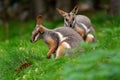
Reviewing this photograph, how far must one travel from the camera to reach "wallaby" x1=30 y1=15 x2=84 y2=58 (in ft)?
A: 26.7

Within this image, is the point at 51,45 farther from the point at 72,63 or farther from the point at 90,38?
the point at 72,63

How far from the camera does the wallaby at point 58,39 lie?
815 centimetres

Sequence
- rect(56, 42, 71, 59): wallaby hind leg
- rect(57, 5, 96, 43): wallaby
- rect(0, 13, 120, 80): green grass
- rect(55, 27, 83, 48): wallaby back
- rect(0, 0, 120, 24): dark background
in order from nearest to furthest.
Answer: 1. rect(0, 13, 120, 80): green grass
2. rect(56, 42, 71, 59): wallaby hind leg
3. rect(55, 27, 83, 48): wallaby back
4. rect(57, 5, 96, 43): wallaby
5. rect(0, 0, 120, 24): dark background

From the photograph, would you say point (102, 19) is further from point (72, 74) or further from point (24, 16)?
point (72, 74)

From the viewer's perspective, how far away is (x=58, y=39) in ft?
27.1

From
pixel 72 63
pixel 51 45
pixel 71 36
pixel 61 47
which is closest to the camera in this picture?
pixel 72 63

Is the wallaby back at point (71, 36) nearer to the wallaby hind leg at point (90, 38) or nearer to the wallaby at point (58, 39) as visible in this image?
the wallaby at point (58, 39)

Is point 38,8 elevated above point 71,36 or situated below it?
above

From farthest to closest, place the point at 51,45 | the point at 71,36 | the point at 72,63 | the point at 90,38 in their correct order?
1. the point at 90,38
2. the point at 71,36
3. the point at 51,45
4. the point at 72,63

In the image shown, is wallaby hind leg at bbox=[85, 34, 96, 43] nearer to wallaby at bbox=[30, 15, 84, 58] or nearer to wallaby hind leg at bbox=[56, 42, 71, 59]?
Result: wallaby at bbox=[30, 15, 84, 58]

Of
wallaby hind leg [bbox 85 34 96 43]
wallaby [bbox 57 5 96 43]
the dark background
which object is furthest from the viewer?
the dark background

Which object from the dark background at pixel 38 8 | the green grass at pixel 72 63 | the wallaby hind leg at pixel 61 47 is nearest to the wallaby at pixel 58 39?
the wallaby hind leg at pixel 61 47

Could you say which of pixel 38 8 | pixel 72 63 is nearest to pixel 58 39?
pixel 72 63

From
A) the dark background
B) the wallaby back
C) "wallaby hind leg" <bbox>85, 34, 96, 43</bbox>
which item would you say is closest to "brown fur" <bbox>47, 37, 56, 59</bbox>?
the wallaby back
